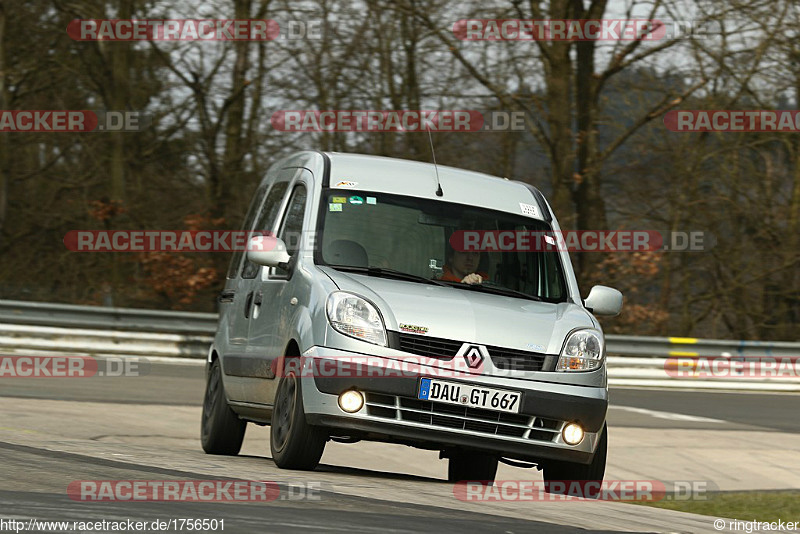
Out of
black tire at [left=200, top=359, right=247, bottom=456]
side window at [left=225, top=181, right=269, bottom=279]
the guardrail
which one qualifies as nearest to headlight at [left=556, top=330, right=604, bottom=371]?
black tire at [left=200, top=359, right=247, bottom=456]

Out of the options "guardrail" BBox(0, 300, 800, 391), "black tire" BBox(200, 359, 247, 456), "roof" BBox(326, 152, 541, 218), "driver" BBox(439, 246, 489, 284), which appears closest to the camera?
"driver" BBox(439, 246, 489, 284)

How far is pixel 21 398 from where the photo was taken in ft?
42.3

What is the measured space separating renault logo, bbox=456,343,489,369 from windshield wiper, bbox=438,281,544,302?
29.2 inches

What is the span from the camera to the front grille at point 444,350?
23.3 ft

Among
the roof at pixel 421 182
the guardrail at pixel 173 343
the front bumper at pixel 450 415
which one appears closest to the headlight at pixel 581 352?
the front bumper at pixel 450 415

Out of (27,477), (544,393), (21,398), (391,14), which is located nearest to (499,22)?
(391,14)

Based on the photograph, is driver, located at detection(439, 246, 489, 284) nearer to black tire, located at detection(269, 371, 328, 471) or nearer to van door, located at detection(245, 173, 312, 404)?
van door, located at detection(245, 173, 312, 404)

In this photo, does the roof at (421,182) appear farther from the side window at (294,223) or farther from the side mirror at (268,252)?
the side mirror at (268,252)

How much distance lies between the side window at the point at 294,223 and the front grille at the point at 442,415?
1.24 metres

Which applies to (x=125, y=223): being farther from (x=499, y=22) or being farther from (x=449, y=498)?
(x=449, y=498)

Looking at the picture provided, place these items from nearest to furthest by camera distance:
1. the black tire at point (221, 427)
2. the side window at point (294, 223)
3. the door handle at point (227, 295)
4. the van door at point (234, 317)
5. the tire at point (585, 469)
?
the tire at point (585, 469) → the side window at point (294, 223) → the van door at point (234, 317) → the black tire at point (221, 427) → the door handle at point (227, 295)

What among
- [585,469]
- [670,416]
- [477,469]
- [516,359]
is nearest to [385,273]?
[516,359]

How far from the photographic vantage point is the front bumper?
23.2 ft

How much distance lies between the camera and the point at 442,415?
7.13m
